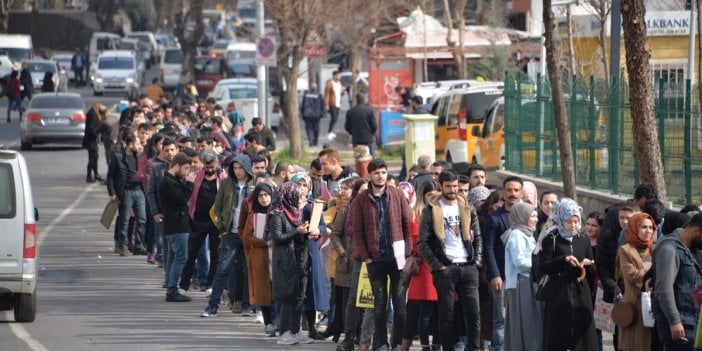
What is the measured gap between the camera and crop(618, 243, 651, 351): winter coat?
419 inches

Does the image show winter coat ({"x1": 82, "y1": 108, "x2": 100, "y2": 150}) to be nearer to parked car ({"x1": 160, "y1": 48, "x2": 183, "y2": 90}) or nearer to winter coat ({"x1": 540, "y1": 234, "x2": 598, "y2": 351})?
winter coat ({"x1": 540, "y1": 234, "x2": 598, "y2": 351})

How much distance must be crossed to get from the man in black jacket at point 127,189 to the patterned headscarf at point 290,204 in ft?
22.8

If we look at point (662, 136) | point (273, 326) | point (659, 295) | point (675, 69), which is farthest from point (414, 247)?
point (675, 69)

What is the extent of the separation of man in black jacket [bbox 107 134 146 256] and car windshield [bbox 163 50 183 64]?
159ft

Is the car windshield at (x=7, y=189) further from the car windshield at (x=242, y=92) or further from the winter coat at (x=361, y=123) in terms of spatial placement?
the car windshield at (x=242, y=92)

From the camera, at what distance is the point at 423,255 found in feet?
40.4

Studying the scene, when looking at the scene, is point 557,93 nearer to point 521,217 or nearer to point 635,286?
point 521,217

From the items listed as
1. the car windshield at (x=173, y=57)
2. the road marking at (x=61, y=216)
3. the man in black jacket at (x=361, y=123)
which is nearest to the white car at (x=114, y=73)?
the car windshield at (x=173, y=57)

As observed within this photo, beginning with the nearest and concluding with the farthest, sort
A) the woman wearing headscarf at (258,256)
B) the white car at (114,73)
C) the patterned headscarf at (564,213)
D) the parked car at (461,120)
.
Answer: the patterned headscarf at (564,213), the woman wearing headscarf at (258,256), the parked car at (461,120), the white car at (114,73)

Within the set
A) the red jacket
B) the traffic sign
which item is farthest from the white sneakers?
the traffic sign

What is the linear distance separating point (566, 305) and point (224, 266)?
489cm

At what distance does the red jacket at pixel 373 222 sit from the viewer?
12797 millimetres

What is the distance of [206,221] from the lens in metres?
16.5

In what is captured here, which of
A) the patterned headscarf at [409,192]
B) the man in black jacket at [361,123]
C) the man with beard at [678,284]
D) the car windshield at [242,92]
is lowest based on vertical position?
the man with beard at [678,284]
